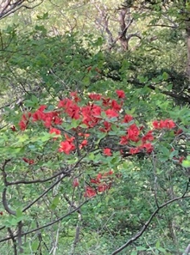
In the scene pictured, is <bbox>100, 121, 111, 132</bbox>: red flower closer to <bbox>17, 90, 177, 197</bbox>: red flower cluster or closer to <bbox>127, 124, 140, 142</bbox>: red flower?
<bbox>17, 90, 177, 197</bbox>: red flower cluster

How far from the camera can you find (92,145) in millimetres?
2500

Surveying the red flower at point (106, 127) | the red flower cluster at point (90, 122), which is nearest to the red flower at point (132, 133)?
the red flower cluster at point (90, 122)

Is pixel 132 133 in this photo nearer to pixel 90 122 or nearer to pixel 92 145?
pixel 90 122

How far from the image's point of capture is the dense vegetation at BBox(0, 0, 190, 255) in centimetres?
204

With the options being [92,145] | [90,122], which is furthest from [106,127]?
[92,145]

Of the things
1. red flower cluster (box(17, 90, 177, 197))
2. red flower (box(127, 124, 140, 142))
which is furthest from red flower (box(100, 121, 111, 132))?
red flower (box(127, 124, 140, 142))

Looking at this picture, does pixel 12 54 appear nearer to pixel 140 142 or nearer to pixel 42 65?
pixel 42 65

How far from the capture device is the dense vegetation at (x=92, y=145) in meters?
2.04

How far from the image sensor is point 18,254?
2.18m

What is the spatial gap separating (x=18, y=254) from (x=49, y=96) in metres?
1.81

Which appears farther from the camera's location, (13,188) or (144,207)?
(144,207)

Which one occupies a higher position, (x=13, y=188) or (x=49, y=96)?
(x=49, y=96)

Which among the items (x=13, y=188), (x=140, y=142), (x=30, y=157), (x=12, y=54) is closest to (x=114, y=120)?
(x=140, y=142)

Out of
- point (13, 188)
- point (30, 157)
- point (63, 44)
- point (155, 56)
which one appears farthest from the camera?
point (155, 56)
